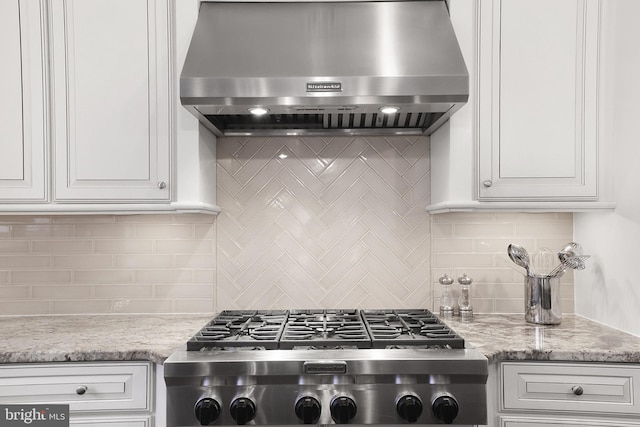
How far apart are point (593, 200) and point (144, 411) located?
1.86 meters

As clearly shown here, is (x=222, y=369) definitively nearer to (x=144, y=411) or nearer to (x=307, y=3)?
(x=144, y=411)

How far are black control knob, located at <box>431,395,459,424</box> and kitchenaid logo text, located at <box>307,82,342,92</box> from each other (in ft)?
3.54

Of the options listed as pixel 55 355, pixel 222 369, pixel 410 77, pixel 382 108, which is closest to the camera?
pixel 222 369

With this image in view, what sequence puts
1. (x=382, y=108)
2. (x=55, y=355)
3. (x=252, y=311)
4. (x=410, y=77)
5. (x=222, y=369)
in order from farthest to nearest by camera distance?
(x=252, y=311)
(x=382, y=108)
(x=410, y=77)
(x=55, y=355)
(x=222, y=369)

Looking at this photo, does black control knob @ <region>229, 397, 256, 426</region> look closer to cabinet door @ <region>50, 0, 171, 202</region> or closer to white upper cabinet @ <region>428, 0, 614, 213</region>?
cabinet door @ <region>50, 0, 171, 202</region>

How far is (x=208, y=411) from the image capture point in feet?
4.86

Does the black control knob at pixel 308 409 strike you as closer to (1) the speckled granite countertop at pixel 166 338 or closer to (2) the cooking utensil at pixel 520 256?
(1) the speckled granite countertop at pixel 166 338

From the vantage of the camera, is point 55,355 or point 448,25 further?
point 448,25

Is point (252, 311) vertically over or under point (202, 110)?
under

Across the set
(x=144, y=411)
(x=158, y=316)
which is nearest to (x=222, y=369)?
(x=144, y=411)

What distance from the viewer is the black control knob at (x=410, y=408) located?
1.47m

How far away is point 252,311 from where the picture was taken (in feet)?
7.32

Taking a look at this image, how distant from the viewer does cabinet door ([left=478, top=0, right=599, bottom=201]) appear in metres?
1.95

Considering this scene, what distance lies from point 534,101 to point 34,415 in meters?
2.14
